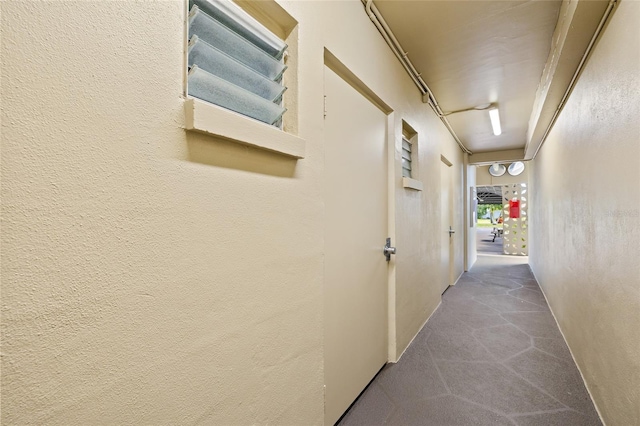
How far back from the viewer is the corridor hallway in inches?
69.9

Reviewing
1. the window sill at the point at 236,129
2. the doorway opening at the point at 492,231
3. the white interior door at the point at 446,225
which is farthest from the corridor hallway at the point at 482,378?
the doorway opening at the point at 492,231

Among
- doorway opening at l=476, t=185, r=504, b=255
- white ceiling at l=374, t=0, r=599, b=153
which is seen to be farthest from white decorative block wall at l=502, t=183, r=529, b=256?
white ceiling at l=374, t=0, r=599, b=153

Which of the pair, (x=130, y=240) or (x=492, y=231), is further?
(x=492, y=231)

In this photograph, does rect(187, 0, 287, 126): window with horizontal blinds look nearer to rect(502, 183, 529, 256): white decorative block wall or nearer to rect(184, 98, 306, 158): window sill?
rect(184, 98, 306, 158): window sill

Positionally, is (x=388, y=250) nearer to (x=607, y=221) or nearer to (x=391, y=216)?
(x=391, y=216)

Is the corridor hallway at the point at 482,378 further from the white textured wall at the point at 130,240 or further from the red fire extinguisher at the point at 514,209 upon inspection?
the red fire extinguisher at the point at 514,209

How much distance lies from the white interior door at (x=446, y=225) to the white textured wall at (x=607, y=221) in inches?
63.1

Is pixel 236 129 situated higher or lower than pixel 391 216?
higher

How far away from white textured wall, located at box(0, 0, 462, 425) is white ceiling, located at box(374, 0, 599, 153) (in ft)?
4.25

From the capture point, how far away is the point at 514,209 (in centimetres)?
796

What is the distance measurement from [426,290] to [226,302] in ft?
9.43

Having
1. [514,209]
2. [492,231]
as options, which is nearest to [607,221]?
[514,209]

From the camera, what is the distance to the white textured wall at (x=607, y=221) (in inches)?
52.6

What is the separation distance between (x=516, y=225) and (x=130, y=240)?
9.45m
